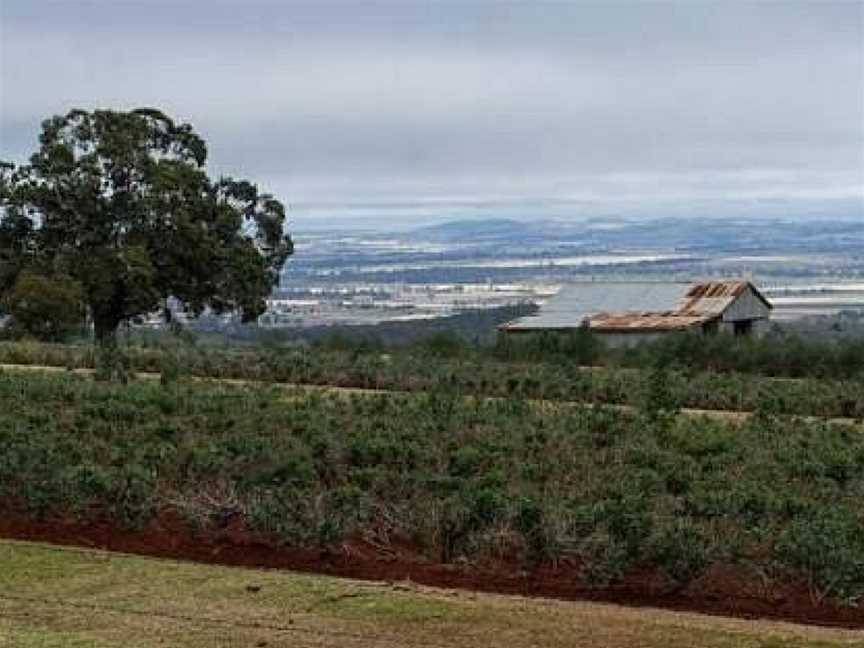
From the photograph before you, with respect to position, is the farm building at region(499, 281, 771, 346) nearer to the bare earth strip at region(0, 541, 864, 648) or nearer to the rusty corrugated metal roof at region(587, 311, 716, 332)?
the rusty corrugated metal roof at region(587, 311, 716, 332)

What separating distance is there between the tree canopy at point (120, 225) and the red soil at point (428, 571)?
21.5 meters

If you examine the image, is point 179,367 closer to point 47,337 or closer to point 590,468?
point 590,468

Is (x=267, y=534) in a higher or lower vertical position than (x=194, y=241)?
lower

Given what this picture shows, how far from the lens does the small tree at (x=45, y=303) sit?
30750 mm

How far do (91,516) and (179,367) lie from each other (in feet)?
32.5

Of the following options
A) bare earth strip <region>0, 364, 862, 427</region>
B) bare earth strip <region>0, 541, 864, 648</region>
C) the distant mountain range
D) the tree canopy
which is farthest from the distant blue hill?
bare earth strip <region>0, 541, 864, 648</region>

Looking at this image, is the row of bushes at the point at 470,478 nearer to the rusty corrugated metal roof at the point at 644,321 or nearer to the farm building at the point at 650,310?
the farm building at the point at 650,310

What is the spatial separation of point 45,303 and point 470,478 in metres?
20.5

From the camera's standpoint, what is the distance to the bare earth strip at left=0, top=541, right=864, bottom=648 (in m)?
8.34

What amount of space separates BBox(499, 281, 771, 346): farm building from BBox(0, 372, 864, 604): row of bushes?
69.9 ft

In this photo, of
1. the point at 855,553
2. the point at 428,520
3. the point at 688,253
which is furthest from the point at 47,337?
the point at 688,253

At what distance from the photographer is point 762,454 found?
43.0 feet

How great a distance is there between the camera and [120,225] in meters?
34.1

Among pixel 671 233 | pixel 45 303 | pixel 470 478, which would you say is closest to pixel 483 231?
pixel 671 233
